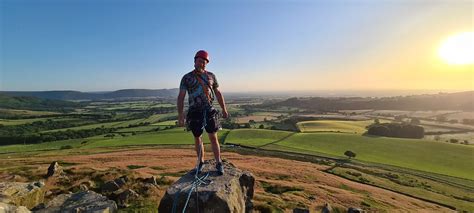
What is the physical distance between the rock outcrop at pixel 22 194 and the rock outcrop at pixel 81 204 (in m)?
1.56

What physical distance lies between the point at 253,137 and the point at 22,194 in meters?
77.5

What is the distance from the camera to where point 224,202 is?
27.4ft

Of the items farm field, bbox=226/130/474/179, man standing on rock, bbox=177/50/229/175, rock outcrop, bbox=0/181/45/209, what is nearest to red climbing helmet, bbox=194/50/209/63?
man standing on rock, bbox=177/50/229/175

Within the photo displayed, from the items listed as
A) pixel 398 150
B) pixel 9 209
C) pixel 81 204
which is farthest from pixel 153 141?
pixel 9 209

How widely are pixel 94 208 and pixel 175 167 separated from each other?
25.3 meters

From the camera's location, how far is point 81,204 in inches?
453

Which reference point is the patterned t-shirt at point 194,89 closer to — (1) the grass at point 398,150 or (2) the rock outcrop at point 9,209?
(2) the rock outcrop at point 9,209

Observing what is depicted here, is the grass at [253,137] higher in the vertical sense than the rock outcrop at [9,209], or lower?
lower

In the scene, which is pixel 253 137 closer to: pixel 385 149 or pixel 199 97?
pixel 385 149

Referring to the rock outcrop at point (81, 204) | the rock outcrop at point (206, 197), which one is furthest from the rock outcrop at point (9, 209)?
the rock outcrop at point (206, 197)

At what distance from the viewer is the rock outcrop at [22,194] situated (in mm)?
11811

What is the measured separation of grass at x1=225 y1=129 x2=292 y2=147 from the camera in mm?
80312

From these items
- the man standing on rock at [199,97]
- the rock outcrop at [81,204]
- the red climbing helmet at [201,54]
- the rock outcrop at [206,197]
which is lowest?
the rock outcrop at [81,204]

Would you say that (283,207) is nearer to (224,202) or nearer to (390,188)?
(224,202)
